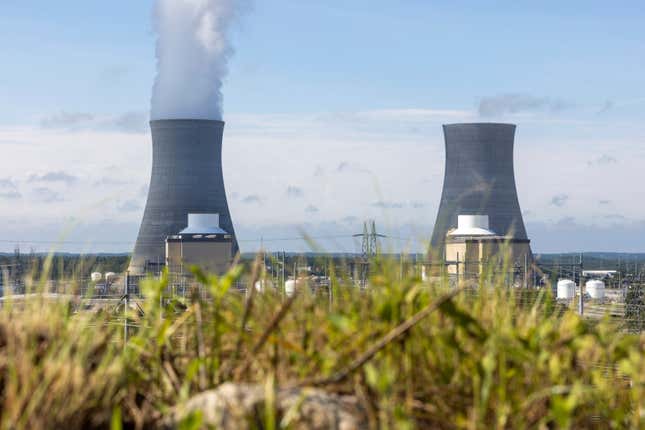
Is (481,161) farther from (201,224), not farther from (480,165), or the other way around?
(201,224)

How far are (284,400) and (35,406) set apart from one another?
382 mm

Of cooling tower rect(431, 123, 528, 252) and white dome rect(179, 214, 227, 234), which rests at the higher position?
cooling tower rect(431, 123, 528, 252)

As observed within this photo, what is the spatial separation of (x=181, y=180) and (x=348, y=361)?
109ft

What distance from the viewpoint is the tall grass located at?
146 cm

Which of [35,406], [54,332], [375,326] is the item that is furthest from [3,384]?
[375,326]

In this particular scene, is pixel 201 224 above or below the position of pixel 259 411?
above

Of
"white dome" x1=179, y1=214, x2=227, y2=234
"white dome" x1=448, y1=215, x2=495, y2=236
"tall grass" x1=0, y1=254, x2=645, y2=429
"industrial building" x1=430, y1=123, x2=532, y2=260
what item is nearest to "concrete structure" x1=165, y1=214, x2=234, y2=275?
"white dome" x1=179, y1=214, x2=227, y2=234

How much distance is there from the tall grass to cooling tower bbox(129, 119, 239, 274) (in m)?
31.2

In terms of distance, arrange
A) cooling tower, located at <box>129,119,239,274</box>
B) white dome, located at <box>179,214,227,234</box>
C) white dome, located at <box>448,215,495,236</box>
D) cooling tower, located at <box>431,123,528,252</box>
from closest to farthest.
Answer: cooling tower, located at <box>129,119,239,274</box>, white dome, located at <box>179,214,227,234</box>, cooling tower, located at <box>431,123,528,252</box>, white dome, located at <box>448,215,495,236</box>

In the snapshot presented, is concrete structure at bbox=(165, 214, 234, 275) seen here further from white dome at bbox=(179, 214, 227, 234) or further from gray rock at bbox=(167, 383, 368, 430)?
gray rock at bbox=(167, 383, 368, 430)

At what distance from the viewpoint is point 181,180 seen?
34344 mm

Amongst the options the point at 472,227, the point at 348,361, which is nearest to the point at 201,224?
the point at 472,227

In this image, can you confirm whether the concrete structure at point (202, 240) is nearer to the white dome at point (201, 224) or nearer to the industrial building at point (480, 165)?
the white dome at point (201, 224)

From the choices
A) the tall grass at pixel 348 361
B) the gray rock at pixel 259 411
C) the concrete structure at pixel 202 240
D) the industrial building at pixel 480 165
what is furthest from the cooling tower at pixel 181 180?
the gray rock at pixel 259 411
